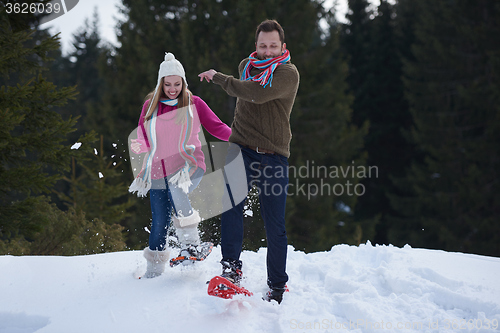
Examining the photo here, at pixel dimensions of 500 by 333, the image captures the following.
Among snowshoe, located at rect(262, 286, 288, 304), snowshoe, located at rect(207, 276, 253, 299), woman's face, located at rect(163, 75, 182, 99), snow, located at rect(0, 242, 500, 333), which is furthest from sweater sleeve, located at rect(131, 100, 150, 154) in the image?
snowshoe, located at rect(262, 286, 288, 304)

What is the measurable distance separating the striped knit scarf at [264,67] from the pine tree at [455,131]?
14003mm

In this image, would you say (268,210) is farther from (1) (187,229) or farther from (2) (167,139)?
(2) (167,139)

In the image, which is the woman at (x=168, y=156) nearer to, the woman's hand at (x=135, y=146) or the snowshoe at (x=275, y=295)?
the woman's hand at (x=135, y=146)

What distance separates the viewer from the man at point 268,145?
2.88 metres

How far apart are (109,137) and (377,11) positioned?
15.1 m

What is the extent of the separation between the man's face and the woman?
0.72m

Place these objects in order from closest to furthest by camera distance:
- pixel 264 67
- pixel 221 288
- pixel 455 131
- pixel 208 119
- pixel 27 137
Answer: pixel 221 288
pixel 264 67
pixel 208 119
pixel 27 137
pixel 455 131

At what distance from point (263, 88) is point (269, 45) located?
1.16 feet

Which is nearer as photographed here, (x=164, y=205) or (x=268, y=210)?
(x=268, y=210)

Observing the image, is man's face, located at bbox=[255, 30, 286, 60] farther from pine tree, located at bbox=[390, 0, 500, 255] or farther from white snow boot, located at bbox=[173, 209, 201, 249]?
pine tree, located at bbox=[390, 0, 500, 255]

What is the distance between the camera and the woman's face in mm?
3289

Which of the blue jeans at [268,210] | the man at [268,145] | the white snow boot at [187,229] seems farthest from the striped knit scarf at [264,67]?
the white snow boot at [187,229]

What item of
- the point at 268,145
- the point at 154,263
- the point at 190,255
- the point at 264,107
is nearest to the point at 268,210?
the point at 268,145

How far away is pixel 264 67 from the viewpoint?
2.88m
